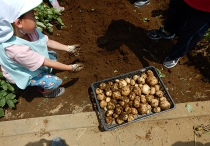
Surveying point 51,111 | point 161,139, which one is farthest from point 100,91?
point 161,139

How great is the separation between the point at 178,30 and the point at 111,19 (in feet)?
4.11

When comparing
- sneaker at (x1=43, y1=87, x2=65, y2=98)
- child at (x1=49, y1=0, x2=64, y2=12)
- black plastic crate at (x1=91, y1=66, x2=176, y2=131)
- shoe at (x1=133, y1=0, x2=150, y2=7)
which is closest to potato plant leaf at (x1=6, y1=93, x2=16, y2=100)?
sneaker at (x1=43, y1=87, x2=65, y2=98)

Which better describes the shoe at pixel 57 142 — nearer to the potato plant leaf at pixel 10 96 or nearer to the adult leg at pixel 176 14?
the potato plant leaf at pixel 10 96

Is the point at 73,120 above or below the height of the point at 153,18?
below

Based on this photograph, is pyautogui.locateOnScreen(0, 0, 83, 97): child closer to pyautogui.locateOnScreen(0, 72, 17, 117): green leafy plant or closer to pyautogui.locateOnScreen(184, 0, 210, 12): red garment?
pyautogui.locateOnScreen(0, 72, 17, 117): green leafy plant

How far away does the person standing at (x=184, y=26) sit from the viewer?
223 centimetres

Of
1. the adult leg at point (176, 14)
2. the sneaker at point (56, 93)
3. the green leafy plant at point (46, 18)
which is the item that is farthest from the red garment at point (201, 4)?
the green leafy plant at point (46, 18)

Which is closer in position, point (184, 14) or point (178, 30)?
point (184, 14)

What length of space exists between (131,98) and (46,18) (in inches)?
89.5

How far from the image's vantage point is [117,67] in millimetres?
3080

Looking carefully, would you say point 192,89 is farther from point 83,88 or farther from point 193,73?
point 83,88

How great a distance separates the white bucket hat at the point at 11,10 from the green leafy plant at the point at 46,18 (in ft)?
5.74

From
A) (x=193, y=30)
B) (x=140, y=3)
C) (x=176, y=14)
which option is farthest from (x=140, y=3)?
(x=193, y=30)

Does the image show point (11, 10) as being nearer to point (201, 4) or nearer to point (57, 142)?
point (57, 142)
